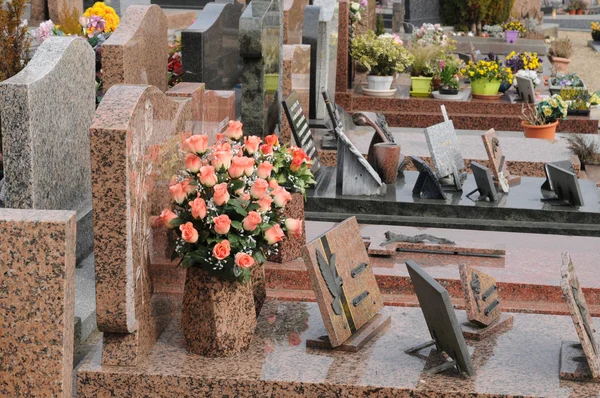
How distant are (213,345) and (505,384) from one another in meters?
1.32

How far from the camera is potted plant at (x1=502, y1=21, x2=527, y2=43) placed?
20.6 meters

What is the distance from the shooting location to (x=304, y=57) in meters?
9.80

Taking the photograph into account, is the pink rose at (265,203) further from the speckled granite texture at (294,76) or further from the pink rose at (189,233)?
the speckled granite texture at (294,76)

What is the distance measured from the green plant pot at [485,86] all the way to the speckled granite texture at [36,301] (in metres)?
9.61

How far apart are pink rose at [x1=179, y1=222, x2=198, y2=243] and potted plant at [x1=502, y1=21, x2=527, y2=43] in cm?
1702

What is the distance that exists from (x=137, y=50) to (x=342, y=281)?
104 inches

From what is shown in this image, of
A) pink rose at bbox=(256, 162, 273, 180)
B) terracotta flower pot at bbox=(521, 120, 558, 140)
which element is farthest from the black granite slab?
terracotta flower pot at bbox=(521, 120, 558, 140)

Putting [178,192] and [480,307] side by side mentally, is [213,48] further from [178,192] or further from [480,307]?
[480,307]

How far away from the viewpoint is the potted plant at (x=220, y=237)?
14.9 ft

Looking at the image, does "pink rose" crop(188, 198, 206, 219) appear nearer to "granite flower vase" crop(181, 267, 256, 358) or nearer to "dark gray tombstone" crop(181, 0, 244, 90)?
"granite flower vase" crop(181, 267, 256, 358)

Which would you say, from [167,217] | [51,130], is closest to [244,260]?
[167,217]

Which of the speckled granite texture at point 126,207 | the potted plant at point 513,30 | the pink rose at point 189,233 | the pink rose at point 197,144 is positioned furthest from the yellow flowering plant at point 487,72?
the pink rose at point 189,233

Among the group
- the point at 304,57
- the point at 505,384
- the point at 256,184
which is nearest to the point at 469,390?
the point at 505,384

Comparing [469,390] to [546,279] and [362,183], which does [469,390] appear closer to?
[546,279]
